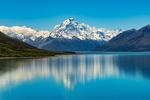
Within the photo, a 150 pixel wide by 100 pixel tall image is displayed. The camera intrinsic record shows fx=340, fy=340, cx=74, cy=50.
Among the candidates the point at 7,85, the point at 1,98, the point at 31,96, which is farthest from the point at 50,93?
the point at 7,85

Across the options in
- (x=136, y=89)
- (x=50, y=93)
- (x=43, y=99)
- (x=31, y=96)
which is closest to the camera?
(x=43, y=99)

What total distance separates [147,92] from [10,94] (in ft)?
90.1

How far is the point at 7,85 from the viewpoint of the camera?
82.0 metres

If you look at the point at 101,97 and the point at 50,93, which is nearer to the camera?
the point at 101,97

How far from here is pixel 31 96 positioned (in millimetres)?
64250

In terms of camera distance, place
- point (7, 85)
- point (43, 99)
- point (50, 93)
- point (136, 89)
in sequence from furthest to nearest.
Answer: point (7, 85), point (136, 89), point (50, 93), point (43, 99)

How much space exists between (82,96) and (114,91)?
394 inches

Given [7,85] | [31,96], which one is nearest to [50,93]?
[31,96]

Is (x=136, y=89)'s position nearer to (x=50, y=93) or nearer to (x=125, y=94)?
(x=125, y=94)

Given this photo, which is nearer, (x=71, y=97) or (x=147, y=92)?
(x=71, y=97)

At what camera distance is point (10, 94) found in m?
67.0

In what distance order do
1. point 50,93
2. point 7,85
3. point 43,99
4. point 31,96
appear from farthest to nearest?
1. point 7,85
2. point 50,93
3. point 31,96
4. point 43,99

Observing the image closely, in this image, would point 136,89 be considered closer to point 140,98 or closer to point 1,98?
point 140,98

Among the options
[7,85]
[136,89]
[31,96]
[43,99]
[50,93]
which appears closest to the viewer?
[43,99]
